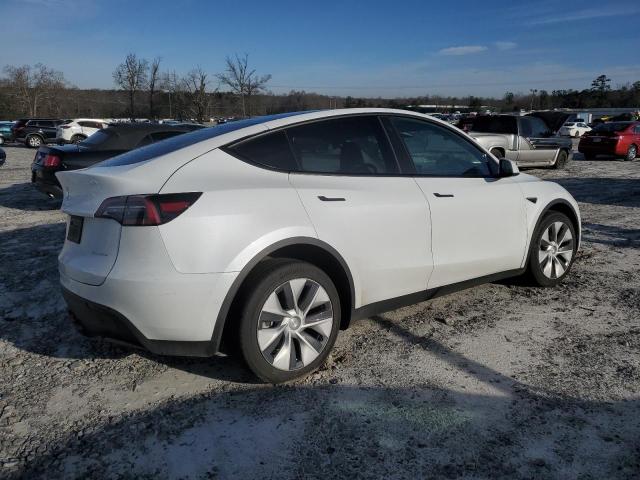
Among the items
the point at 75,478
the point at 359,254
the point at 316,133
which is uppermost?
the point at 316,133

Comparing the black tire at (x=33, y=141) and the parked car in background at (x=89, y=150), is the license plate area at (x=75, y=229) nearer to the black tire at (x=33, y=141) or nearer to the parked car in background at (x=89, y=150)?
the parked car in background at (x=89, y=150)

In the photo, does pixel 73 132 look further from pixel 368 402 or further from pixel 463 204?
pixel 368 402

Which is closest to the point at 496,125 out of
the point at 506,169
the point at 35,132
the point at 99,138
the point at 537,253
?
the point at 99,138

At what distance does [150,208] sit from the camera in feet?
8.86

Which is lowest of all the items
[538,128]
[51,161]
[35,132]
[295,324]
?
[295,324]

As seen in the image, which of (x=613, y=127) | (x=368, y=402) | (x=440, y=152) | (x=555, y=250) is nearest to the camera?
(x=368, y=402)

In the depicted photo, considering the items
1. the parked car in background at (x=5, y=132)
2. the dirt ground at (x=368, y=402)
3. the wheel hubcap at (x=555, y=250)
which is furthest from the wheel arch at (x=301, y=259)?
the parked car in background at (x=5, y=132)

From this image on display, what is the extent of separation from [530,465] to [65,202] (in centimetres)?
296

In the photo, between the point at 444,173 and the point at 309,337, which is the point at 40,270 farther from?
the point at 444,173

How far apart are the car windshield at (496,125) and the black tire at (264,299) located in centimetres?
1332

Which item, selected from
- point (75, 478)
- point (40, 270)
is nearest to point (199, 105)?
point (40, 270)

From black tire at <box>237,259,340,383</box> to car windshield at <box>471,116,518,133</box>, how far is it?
13.3m

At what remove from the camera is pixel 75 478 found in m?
2.34

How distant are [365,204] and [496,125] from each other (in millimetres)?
13197
